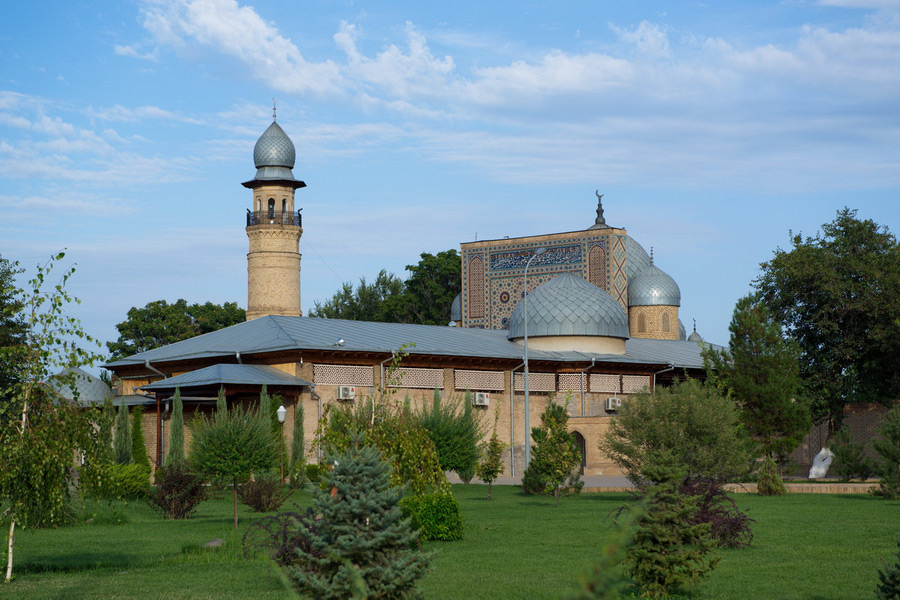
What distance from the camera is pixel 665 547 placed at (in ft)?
32.2

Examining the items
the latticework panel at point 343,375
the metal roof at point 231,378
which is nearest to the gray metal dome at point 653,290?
the latticework panel at point 343,375

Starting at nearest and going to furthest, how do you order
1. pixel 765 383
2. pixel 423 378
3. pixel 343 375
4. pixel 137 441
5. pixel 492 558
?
pixel 492 558, pixel 765 383, pixel 137 441, pixel 343 375, pixel 423 378

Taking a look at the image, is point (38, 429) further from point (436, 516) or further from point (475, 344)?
point (475, 344)

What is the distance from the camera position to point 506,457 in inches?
1415

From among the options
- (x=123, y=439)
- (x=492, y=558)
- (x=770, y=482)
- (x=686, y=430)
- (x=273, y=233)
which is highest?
(x=273, y=233)

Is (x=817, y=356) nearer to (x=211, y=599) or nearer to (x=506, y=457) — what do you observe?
(x=506, y=457)

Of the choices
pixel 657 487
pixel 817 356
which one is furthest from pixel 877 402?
pixel 657 487

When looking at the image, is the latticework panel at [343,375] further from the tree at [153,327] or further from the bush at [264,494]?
the tree at [153,327]

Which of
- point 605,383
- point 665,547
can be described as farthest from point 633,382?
point 665,547

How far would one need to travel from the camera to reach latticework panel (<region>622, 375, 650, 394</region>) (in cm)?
3909

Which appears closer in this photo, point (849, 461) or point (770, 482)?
point (770, 482)

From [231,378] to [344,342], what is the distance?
3854 millimetres

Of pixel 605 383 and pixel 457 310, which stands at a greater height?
pixel 457 310

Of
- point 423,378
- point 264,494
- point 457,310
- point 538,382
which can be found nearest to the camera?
point 264,494
